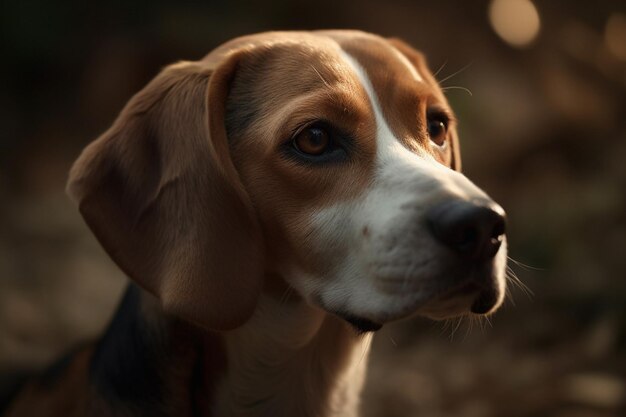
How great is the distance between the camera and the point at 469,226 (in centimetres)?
225

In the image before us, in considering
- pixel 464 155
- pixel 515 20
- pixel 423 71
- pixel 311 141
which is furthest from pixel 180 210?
pixel 515 20

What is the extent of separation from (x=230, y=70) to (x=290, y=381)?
3.89 feet

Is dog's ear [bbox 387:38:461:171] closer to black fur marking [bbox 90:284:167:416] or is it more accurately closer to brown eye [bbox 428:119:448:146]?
brown eye [bbox 428:119:448:146]

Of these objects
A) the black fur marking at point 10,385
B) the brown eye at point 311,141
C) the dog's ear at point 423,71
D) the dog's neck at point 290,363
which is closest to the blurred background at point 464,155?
the black fur marking at point 10,385

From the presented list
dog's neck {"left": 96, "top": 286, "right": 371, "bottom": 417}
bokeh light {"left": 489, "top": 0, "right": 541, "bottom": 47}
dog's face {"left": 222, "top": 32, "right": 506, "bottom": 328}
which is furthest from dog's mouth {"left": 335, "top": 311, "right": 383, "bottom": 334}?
bokeh light {"left": 489, "top": 0, "right": 541, "bottom": 47}

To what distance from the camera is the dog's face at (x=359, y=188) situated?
2348 millimetres

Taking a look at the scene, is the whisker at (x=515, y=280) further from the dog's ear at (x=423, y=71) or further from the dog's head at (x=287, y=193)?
the dog's ear at (x=423, y=71)

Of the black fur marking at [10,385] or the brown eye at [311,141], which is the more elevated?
the brown eye at [311,141]

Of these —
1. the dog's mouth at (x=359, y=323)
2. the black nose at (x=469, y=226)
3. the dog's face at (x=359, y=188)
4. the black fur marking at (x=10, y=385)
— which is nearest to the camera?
the black nose at (x=469, y=226)

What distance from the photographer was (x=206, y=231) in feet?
8.58

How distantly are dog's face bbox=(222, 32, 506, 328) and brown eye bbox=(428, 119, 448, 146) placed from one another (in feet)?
0.05

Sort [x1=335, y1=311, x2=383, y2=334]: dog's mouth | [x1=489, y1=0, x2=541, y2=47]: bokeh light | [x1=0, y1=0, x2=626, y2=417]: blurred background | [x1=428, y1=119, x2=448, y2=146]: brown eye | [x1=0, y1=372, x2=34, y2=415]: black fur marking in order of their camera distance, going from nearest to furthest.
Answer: [x1=335, y1=311, x2=383, y2=334]: dog's mouth → [x1=428, y1=119, x2=448, y2=146]: brown eye → [x1=0, y1=372, x2=34, y2=415]: black fur marking → [x1=0, y1=0, x2=626, y2=417]: blurred background → [x1=489, y1=0, x2=541, y2=47]: bokeh light

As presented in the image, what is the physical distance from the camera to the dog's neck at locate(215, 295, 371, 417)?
2818 mm

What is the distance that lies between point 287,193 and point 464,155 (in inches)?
150
